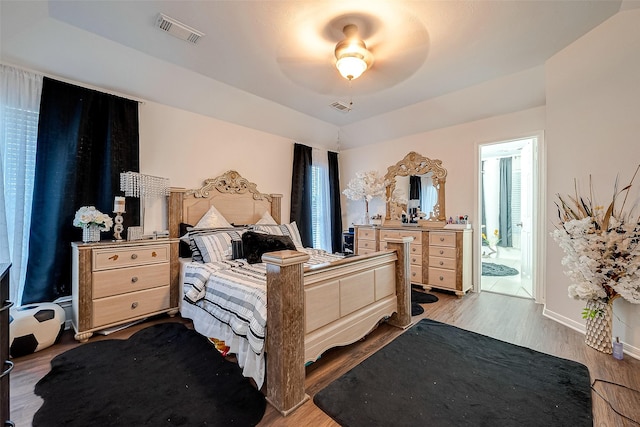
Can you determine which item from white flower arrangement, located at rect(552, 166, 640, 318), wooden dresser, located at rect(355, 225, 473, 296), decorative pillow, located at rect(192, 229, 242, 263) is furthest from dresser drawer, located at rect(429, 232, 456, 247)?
decorative pillow, located at rect(192, 229, 242, 263)

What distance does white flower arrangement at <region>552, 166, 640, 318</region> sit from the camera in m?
2.06

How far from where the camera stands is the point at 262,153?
168 inches

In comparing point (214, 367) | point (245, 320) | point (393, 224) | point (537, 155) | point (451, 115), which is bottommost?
point (214, 367)

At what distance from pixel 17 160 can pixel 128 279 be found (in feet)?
4.66

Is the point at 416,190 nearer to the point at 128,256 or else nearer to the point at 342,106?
the point at 342,106

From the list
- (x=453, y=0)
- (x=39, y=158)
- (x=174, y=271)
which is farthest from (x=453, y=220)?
(x=39, y=158)

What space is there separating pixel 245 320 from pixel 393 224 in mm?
3335

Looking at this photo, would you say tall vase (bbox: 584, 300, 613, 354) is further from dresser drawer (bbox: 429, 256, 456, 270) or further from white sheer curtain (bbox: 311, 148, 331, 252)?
white sheer curtain (bbox: 311, 148, 331, 252)

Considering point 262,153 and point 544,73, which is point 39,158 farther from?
point 544,73

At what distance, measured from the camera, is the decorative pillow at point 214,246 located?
9.30 ft

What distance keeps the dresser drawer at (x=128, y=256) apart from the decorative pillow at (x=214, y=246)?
348 mm

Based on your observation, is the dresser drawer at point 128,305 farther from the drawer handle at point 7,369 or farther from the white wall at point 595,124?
the white wall at point 595,124

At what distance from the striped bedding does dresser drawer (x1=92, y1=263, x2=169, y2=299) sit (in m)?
0.29

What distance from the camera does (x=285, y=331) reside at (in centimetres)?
156
